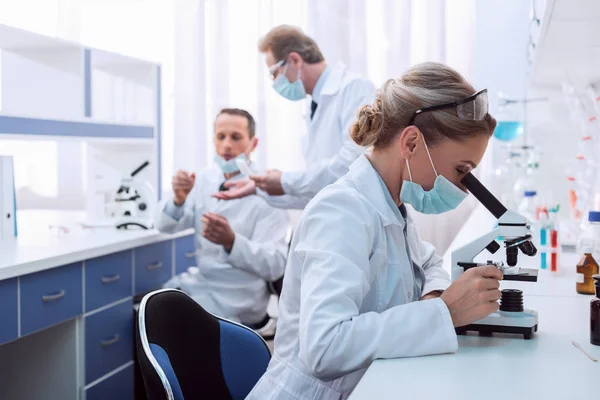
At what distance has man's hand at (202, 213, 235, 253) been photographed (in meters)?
2.66

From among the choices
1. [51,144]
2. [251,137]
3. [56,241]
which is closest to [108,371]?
[56,241]

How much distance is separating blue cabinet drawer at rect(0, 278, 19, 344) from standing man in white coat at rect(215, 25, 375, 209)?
0.84 metres

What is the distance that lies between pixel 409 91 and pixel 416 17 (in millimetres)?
2505

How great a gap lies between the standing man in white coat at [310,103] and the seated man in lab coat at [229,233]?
0.14 m

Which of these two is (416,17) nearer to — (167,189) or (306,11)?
Answer: (306,11)

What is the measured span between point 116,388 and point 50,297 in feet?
1.94

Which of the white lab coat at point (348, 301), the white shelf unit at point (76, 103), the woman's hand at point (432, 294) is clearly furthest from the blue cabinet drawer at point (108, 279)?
the woman's hand at point (432, 294)

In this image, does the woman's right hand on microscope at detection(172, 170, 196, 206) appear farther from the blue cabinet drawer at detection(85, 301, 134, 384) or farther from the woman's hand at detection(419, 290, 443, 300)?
the woman's hand at detection(419, 290, 443, 300)

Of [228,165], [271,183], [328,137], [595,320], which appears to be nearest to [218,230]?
[271,183]

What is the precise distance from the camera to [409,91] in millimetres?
1266

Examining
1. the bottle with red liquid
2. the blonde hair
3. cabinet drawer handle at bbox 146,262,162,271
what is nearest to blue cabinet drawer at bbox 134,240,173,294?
cabinet drawer handle at bbox 146,262,162,271

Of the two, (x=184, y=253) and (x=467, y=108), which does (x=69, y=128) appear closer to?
(x=184, y=253)

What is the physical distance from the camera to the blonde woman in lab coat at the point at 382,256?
1.11 m

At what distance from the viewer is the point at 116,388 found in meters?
2.61
